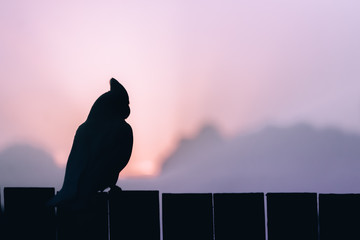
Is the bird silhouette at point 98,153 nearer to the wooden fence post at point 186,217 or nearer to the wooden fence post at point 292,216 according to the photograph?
the wooden fence post at point 186,217

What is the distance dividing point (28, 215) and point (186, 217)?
1152mm

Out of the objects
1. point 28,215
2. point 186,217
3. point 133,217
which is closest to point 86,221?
point 133,217

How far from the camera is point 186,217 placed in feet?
10.5

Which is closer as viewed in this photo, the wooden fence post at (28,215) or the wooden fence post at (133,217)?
the wooden fence post at (133,217)

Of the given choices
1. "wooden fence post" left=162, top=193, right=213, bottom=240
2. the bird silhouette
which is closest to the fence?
"wooden fence post" left=162, top=193, right=213, bottom=240

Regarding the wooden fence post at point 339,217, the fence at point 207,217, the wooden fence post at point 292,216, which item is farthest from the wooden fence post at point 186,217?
the wooden fence post at point 339,217

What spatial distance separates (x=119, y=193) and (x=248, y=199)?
0.89 m

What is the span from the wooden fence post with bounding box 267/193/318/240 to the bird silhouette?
1123 mm

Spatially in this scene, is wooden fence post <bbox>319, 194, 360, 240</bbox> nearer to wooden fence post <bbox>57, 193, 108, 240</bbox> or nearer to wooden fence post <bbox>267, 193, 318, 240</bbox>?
wooden fence post <bbox>267, 193, 318, 240</bbox>

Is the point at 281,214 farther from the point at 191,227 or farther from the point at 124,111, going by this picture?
the point at 124,111

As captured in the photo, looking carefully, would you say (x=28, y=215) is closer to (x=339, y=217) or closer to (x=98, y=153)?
(x=98, y=153)

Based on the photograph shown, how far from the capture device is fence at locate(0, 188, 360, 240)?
3123 mm

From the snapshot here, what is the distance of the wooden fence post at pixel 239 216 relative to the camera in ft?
10.3

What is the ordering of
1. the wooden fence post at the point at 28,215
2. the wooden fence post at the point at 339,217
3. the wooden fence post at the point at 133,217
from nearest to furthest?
the wooden fence post at the point at 339,217, the wooden fence post at the point at 133,217, the wooden fence post at the point at 28,215
